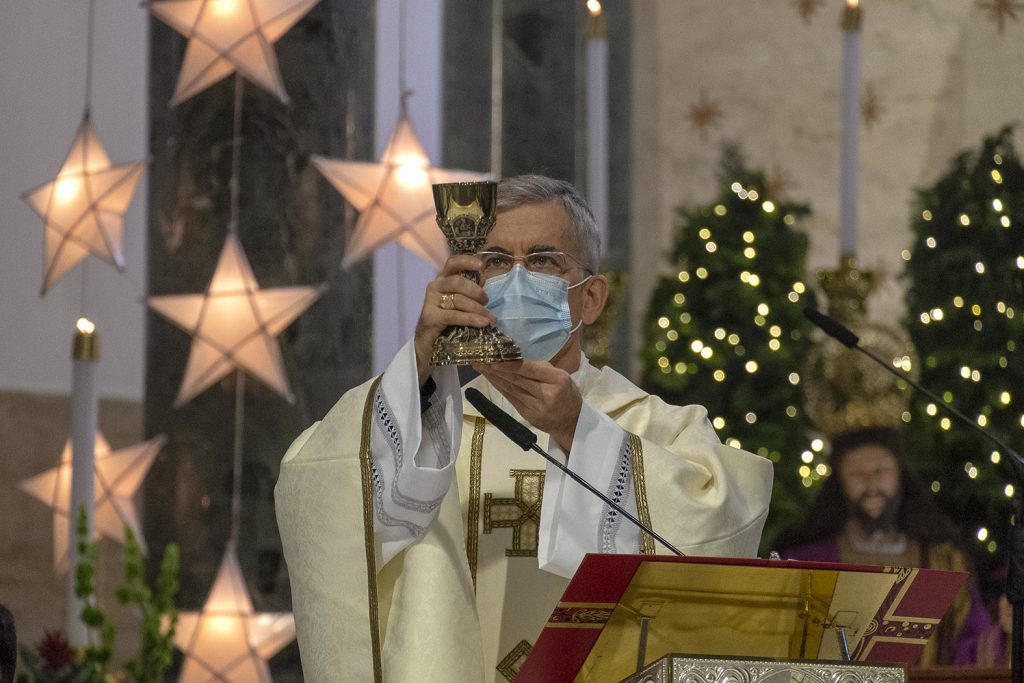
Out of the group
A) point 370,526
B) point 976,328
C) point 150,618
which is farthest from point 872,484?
point 370,526

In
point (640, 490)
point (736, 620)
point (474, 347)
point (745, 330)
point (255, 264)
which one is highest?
point (255, 264)

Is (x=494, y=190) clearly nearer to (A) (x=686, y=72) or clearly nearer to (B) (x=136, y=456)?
(B) (x=136, y=456)

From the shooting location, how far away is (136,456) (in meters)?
5.44

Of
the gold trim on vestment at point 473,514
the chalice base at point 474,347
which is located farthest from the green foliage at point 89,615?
the chalice base at point 474,347

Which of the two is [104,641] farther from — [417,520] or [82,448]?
[417,520]

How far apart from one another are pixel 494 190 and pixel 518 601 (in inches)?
38.5

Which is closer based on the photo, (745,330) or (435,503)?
(435,503)

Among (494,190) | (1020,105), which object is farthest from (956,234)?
(494,190)

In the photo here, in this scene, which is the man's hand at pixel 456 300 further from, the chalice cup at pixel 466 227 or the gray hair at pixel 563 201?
the gray hair at pixel 563 201

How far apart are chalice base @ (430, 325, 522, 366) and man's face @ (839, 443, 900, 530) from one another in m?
3.44

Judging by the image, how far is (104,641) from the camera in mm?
4551

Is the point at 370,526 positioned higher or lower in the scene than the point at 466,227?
lower

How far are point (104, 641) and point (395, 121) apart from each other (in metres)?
2.27

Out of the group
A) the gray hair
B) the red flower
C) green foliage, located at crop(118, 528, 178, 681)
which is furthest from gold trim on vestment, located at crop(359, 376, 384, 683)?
green foliage, located at crop(118, 528, 178, 681)
